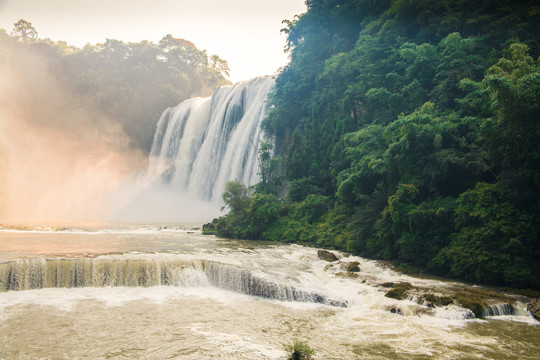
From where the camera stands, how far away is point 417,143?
48.5 feet

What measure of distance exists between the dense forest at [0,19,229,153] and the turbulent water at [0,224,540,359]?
4158 centimetres

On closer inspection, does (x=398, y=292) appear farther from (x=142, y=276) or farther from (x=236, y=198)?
(x=236, y=198)

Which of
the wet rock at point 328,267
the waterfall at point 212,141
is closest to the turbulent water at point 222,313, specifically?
the wet rock at point 328,267

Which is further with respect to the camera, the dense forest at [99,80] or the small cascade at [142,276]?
the dense forest at [99,80]

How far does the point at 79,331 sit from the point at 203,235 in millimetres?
15205

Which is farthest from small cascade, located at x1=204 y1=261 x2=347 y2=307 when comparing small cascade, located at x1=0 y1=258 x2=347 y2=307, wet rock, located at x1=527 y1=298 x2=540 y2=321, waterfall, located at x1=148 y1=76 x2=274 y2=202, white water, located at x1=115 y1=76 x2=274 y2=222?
white water, located at x1=115 y1=76 x2=274 y2=222

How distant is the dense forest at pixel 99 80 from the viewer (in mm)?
51406

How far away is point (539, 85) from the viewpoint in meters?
10.8

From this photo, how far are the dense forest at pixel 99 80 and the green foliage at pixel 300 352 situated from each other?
4944 cm

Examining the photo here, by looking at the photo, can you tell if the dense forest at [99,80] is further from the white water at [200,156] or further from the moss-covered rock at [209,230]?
the moss-covered rock at [209,230]

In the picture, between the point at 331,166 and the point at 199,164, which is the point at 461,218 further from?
the point at 199,164

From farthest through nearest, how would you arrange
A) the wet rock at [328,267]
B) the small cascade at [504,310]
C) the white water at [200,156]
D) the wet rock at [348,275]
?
the white water at [200,156] < the wet rock at [328,267] < the wet rock at [348,275] < the small cascade at [504,310]

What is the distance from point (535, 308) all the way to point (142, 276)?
10813mm

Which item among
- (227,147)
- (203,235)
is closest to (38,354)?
(203,235)
